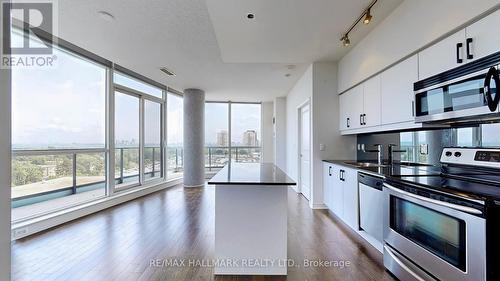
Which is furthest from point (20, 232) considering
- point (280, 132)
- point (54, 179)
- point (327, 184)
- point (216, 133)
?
point (280, 132)

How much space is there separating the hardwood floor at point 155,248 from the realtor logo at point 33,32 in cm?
240

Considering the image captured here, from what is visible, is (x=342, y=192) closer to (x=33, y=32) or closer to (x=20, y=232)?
(x=20, y=232)

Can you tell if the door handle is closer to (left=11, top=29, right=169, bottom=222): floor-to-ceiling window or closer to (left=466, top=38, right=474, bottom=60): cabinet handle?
(left=466, top=38, right=474, bottom=60): cabinet handle

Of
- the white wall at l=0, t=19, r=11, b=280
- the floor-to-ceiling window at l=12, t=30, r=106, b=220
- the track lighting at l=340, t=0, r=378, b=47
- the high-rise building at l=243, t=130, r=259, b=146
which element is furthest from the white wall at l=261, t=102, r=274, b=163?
the white wall at l=0, t=19, r=11, b=280

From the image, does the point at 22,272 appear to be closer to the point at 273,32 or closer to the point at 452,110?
the point at 273,32

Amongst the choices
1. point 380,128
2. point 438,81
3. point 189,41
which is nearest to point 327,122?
point 380,128

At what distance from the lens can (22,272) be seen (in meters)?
2.25

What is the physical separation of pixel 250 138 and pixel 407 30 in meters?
6.60

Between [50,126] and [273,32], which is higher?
[273,32]

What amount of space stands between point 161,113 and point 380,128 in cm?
545

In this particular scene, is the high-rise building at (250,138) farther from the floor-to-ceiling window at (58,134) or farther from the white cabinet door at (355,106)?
the white cabinet door at (355,106)

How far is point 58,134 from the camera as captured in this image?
368 cm

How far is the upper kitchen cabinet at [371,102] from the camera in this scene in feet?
10.1

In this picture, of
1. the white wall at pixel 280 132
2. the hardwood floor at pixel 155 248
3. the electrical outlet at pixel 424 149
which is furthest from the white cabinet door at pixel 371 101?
the white wall at pixel 280 132
